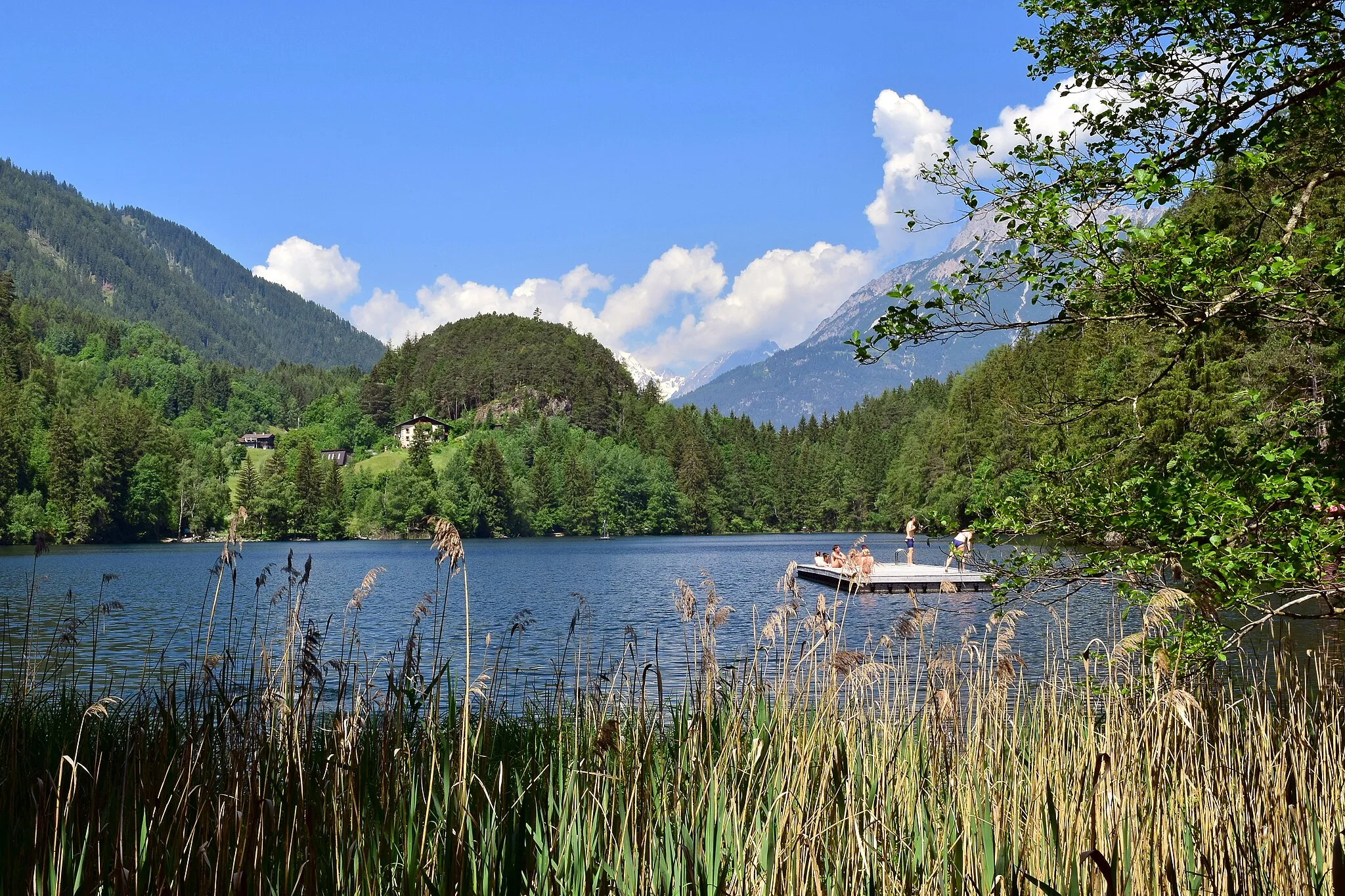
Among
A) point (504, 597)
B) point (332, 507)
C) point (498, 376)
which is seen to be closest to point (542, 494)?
point (332, 507)

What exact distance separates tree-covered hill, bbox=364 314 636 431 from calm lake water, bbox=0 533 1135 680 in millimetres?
68122

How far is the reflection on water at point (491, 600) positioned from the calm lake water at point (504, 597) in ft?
0.31

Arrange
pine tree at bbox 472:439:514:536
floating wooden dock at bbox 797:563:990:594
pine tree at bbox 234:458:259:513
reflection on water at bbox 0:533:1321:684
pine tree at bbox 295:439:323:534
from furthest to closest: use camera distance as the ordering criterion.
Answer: pine tree at bbox 472:439:514:536 → pine tree at bbox 295:439:323:534 → pine tree at bbox 234:458:259:513 → floating wooden dock at bbox 797:563:990:594 → reflection on water at bbox 0:533:1321:684

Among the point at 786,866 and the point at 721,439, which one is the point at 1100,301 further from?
the point at 721,439

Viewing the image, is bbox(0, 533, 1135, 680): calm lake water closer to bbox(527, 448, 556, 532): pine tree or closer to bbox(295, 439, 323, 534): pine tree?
bbox(295, 439, 323, 534): pine tree

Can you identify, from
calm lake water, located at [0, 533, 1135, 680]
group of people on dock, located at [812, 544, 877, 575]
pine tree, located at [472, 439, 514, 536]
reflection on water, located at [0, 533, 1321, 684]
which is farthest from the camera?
pine tree, located at [472, 439, 514, 536]

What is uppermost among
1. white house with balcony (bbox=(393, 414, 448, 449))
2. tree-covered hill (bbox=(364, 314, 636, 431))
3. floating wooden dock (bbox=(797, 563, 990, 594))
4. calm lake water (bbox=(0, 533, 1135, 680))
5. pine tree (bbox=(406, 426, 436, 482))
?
tree-covered hill (bbox=(364, 314, 636, 431))

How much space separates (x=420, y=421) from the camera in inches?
5202

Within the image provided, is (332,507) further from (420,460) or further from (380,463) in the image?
(380,463)

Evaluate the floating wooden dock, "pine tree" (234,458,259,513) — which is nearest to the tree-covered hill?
"pine tree" (234,458,259,513)

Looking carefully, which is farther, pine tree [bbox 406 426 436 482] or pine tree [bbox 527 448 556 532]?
Result: pine tree [bbox 527 448 556 532]

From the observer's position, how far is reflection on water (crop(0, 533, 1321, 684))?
15.1 meters

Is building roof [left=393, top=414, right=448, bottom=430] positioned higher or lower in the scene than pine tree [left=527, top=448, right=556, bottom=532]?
higher

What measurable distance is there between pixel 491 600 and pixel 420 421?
343ft
